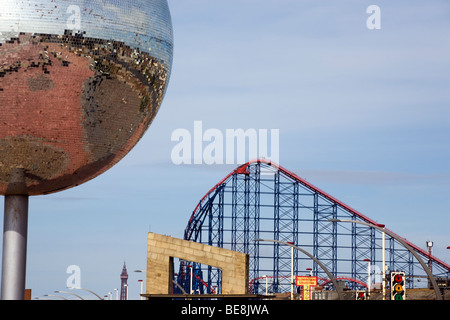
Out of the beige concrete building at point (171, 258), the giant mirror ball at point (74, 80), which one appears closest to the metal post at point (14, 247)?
the giant mirror ball at point (74, 80)

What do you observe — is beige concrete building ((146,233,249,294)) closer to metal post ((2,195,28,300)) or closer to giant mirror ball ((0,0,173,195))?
metal post ((2,195,28,300))

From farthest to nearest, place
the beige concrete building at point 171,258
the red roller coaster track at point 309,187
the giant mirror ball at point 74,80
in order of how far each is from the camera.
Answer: the red roller coaster track at point 309,187 < the beige concrete building at point 171,258 < the giant mirror ball at point 74,80

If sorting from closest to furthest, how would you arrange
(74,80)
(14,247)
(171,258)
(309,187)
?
(74,80) < (14,247) < (171,258) < (309,187)

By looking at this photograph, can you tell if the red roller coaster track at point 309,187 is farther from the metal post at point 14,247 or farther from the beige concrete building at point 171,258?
the metal post at point 14,247

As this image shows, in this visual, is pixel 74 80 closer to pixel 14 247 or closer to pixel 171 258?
pixel 14 247

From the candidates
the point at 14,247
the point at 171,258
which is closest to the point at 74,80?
the point at 14,247

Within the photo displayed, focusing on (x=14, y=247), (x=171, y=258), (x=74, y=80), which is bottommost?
(x=14, y=247)
